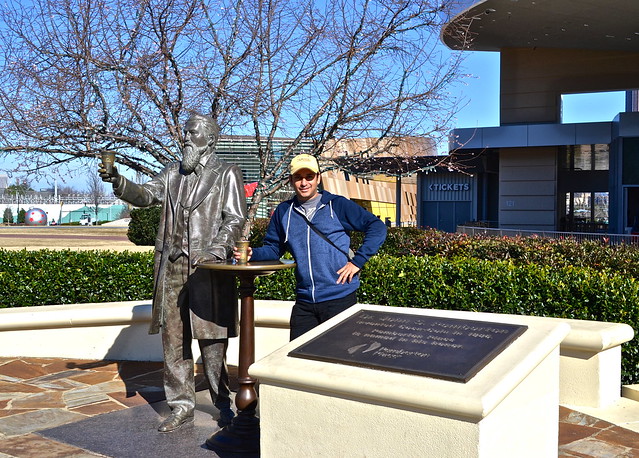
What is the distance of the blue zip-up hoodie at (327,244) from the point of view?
439cm

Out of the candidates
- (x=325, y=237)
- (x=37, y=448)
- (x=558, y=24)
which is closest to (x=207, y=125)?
(x=325, y=237)

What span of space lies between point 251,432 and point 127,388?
83.5 inches

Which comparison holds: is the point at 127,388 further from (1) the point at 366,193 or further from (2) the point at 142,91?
(1) the point at 366,193

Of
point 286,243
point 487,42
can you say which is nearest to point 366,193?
point 487,42

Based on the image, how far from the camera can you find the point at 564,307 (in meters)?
6.12

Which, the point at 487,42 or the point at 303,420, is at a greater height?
the point at 487,42

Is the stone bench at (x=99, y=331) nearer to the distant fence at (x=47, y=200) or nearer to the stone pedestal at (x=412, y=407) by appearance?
the stone pedestal at (x=412, y=407)

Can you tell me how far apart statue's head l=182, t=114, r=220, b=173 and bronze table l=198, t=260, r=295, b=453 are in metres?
0.82

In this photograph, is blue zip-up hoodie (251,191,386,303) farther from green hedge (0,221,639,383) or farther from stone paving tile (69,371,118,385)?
stone paving tile (69,371,118,385)

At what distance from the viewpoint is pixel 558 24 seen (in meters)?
24.6

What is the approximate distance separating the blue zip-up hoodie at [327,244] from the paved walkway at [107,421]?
47.7 inches

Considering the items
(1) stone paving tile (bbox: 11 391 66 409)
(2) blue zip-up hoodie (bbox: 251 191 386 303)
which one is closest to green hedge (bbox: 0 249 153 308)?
(1) stone paving tile (bbox: 11 391 66 409)

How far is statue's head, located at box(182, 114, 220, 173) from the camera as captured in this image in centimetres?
478

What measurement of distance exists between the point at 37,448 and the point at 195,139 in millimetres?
2249
